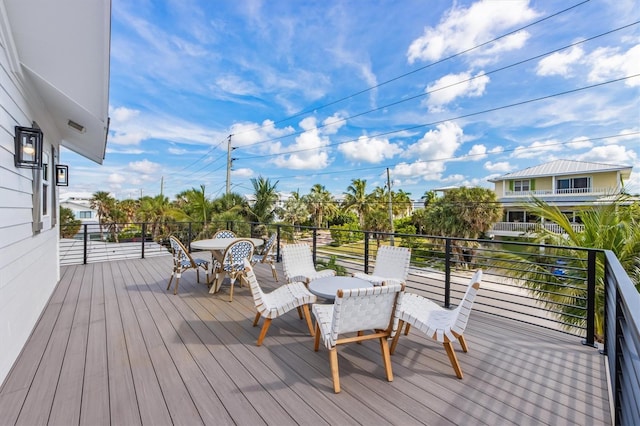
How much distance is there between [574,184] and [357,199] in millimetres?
17127

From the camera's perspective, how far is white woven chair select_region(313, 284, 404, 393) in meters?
2.05

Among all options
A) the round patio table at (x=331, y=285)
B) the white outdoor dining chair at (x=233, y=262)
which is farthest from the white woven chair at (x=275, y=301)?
the white outdoor dining chair at (x=233, y=262)

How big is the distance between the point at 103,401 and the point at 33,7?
10.0ft

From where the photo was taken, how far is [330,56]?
13492 millimetres

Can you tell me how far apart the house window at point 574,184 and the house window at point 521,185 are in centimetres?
186

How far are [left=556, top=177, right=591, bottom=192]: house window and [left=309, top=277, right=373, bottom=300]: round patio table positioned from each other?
74.8 feet

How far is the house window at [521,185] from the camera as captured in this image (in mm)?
21761

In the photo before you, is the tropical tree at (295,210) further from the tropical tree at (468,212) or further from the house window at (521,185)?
the house window at (521,185)

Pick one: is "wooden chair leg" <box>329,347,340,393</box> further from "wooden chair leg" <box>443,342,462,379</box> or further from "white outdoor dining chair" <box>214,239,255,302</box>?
"white outdoor dining chair" <box>214,239,255,302</box>

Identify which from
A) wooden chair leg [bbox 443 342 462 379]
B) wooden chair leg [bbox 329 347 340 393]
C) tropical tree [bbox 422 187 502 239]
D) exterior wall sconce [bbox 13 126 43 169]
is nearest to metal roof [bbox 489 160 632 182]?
tropical tree [bbox 422 187 502 239]

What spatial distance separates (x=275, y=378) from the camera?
219 cm

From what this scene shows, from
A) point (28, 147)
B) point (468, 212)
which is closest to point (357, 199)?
point (468, 212)

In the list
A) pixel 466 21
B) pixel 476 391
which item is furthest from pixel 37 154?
pixel 466 21

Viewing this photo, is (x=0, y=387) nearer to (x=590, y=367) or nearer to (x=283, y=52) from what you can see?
(x=590, y=367)
